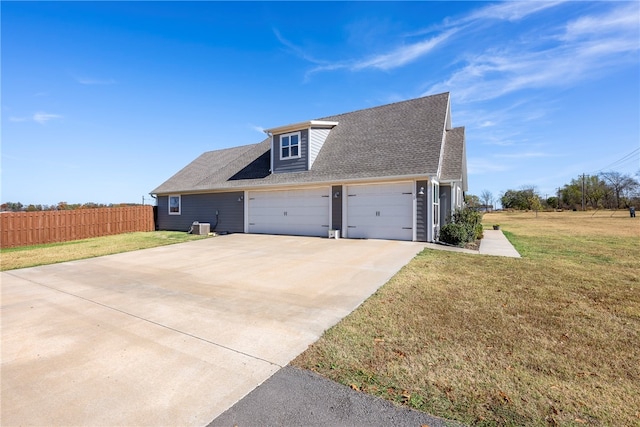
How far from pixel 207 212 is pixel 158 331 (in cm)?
1435

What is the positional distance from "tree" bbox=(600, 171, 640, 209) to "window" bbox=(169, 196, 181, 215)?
228 ft

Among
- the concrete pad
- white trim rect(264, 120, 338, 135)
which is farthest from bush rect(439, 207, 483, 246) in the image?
the concrete pad

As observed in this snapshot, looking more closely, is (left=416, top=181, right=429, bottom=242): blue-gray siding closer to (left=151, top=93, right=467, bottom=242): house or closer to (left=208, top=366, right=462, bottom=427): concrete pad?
(left=151, top=93, right=467, bottom=242): house

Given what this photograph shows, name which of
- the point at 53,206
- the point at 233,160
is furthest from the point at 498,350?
the point at 53,206

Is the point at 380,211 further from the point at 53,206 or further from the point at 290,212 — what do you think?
the point at 53,206

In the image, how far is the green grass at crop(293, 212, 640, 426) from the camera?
216cm

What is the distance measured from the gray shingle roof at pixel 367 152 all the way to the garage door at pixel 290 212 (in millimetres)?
765

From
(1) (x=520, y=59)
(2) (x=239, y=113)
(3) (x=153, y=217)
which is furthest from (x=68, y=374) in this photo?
(3) (x=153, y=217)

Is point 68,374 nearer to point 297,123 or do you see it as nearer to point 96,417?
point 96,417

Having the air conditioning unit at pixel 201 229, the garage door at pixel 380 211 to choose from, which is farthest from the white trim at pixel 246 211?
the garage door at pixel 380 211

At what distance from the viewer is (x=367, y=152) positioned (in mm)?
13008

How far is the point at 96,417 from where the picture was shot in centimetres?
209

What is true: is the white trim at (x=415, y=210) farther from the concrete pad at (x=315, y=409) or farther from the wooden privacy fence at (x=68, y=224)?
Answer: the wooden privacy fence at (x=68, y=224)

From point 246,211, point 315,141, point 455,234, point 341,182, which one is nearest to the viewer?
point 455,234
